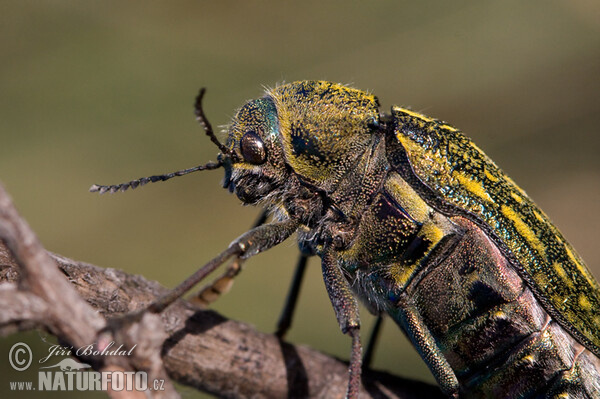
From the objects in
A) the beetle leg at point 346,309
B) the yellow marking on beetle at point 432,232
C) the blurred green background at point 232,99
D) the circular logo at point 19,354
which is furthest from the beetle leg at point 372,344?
the circular logo at point 19,354

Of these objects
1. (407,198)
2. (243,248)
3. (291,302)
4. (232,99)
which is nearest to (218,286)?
(291,302)

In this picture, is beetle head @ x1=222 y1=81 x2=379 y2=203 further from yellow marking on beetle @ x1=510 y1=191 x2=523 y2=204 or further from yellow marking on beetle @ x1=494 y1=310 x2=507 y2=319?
yellow marking on beetle @ x1=494 y1=310 x2=507 y2=319

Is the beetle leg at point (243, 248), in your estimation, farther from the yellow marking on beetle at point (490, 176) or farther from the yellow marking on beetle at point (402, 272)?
the yellow marking on beetle at point (490, 176)

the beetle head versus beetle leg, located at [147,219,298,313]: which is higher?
the beetle head

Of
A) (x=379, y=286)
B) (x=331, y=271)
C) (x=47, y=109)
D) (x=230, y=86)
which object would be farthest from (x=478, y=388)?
(x=47, y=109)

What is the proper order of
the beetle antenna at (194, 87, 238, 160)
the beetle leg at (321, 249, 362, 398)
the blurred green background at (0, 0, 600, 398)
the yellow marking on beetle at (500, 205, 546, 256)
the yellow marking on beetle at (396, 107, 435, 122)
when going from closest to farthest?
1. the beetle leg at (321, 249, 362, 398)
2. the yellow marking on beetle at (500, 205, 546, 256)
3. the beetle antenna at (194, 87, 238, 160)
4. the yellow marking on beetle at (396, 107, 435, 122)
5. the blurred green background at (0, 0, 600, 398)

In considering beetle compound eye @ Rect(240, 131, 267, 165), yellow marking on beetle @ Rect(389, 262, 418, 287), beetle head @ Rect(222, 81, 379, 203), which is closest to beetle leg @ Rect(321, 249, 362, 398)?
yellow marking on beetle @ Rect(389, 262, 418, 287)
